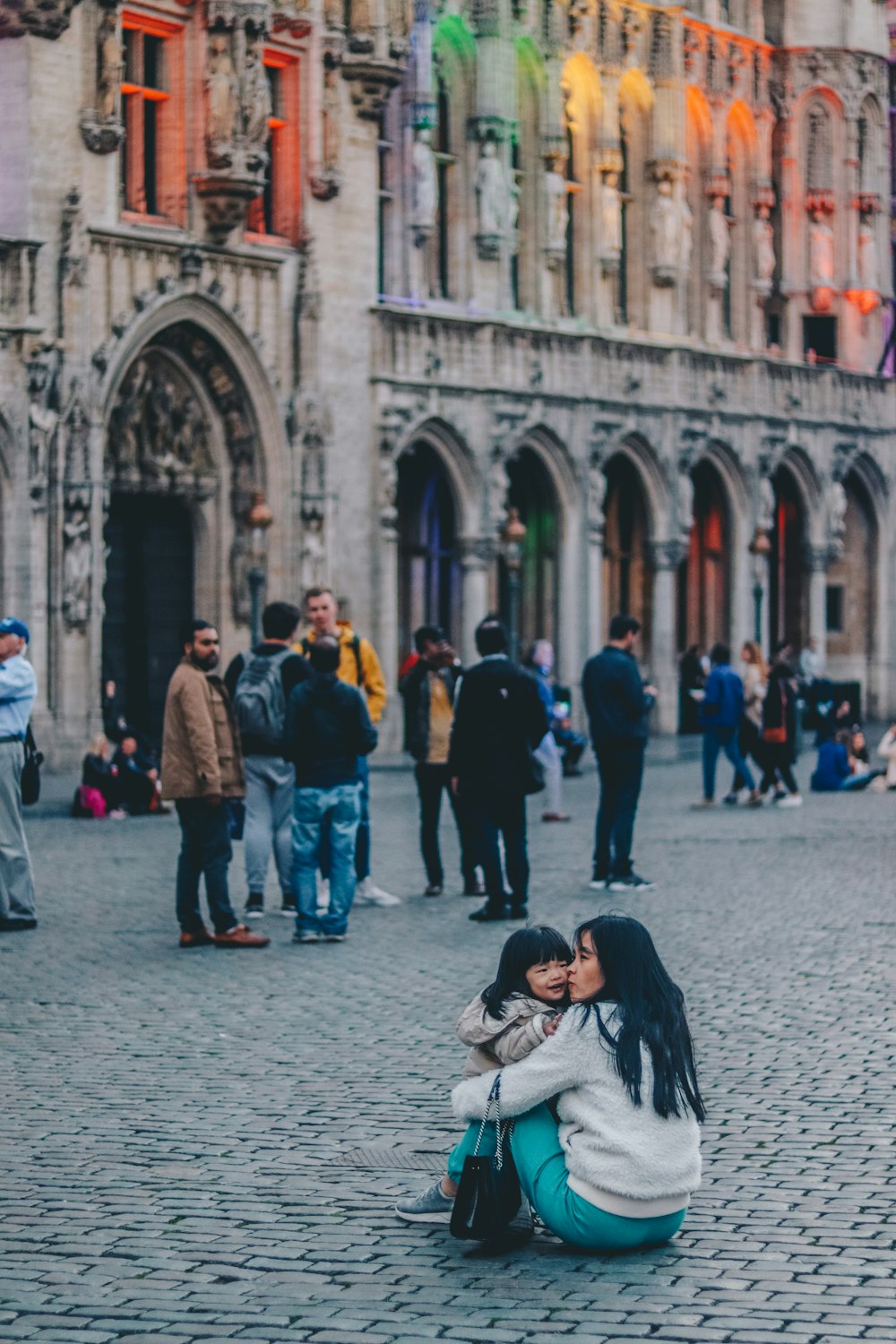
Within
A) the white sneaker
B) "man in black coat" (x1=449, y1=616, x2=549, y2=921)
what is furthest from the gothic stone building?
"man in black coat" (x1=449, y1=616, x2=549, y2=921)

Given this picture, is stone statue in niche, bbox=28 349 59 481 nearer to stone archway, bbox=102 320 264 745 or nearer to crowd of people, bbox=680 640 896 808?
stone archway, bbox=102 320 264 745

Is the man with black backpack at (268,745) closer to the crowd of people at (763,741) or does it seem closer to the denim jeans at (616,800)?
the denim jeans at (616,800)

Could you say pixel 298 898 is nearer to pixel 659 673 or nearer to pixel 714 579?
pixel 659 673

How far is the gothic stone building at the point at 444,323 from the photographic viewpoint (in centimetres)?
2975

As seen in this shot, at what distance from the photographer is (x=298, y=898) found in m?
14.8

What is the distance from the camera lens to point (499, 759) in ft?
52.9

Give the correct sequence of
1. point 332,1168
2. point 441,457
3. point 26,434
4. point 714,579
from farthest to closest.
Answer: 1. point 714,579
2. point 441,457
3. point 26,434
4. point 332,1168

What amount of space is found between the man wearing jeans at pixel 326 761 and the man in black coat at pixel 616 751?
2.87 m

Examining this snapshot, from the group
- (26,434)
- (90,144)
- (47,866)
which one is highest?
(90,144)

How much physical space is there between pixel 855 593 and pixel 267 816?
35994 mm

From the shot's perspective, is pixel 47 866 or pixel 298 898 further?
pixel 47 866

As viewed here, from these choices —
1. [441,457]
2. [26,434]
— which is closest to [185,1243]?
[26,434]

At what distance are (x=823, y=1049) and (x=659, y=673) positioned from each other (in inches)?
1275

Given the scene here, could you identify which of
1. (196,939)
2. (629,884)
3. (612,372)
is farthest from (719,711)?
(612,372)
